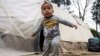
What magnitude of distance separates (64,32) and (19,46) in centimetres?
336

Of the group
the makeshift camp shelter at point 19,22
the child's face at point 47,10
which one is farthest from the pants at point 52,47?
the makeshift camp shelter at point 19,22

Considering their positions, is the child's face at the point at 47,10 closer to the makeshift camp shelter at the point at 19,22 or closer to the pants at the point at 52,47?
the pants at the point at 52,47

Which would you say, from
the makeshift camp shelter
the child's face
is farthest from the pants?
the makeshift camp shelter

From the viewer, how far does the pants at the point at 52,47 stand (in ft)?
12.0

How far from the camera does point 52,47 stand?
367cm

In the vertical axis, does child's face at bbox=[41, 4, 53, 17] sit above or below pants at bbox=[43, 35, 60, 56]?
above

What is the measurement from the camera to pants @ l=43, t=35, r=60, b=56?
3.66m

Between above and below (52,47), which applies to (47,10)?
above

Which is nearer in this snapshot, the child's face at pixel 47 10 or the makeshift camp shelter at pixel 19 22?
the child's face at pixel 47 10

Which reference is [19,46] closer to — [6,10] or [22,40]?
[22,40]

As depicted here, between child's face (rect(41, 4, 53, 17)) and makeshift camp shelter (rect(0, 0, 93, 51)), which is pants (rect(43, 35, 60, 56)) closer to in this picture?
child's face (rect(41, 4, 53, 17))

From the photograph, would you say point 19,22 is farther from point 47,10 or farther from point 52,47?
point 52,47

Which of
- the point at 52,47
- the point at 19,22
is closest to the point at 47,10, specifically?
the point at 52,47

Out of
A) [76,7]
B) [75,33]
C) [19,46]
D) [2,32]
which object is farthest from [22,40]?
[76,7]
